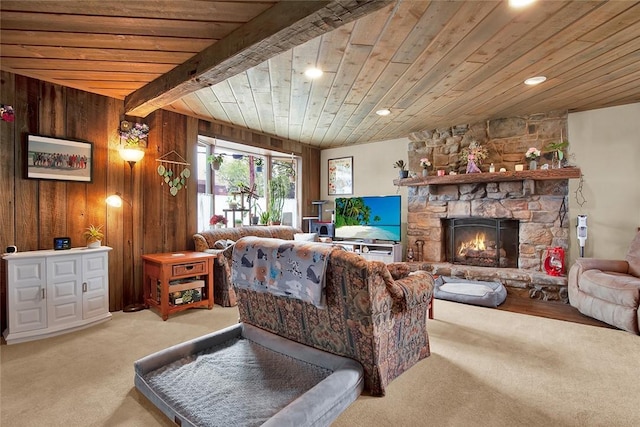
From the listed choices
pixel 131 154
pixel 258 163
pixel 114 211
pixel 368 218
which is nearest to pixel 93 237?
pixel 114 211

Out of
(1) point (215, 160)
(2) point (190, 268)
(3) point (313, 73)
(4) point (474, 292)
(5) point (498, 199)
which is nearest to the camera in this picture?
(3) point (313, 73)

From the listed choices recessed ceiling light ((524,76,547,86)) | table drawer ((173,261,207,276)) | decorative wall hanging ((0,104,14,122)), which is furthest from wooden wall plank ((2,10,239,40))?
recessed ceiling light ((524,76,547,86))

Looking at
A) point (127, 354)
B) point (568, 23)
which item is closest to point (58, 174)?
point (127, 354)

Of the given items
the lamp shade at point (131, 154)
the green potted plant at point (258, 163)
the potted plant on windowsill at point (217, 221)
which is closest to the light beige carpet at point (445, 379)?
the potted plant on windowsill at point (217, 221)

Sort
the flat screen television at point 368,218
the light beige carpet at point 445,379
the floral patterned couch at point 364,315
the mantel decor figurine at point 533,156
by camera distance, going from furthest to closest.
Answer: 1. the flat screen television at point 368,218
2. the mantel decor figurine at point 533,156
3. the floral patterned couch at point 364,315
4. the light beige carpet at point 445,379

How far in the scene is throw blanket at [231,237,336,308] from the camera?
6.24ft

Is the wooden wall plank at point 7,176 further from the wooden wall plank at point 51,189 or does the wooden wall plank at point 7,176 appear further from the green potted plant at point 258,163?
the green potted plant at point 258,163

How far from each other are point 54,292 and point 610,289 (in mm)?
5434

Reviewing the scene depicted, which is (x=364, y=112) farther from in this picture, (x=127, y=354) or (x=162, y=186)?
(x=127, y=354)

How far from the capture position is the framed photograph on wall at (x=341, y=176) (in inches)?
244

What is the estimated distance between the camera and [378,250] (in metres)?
5.36

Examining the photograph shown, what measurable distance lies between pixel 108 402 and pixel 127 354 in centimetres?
68

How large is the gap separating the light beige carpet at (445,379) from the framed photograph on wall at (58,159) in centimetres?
160

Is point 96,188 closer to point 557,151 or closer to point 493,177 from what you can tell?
point 493,177
